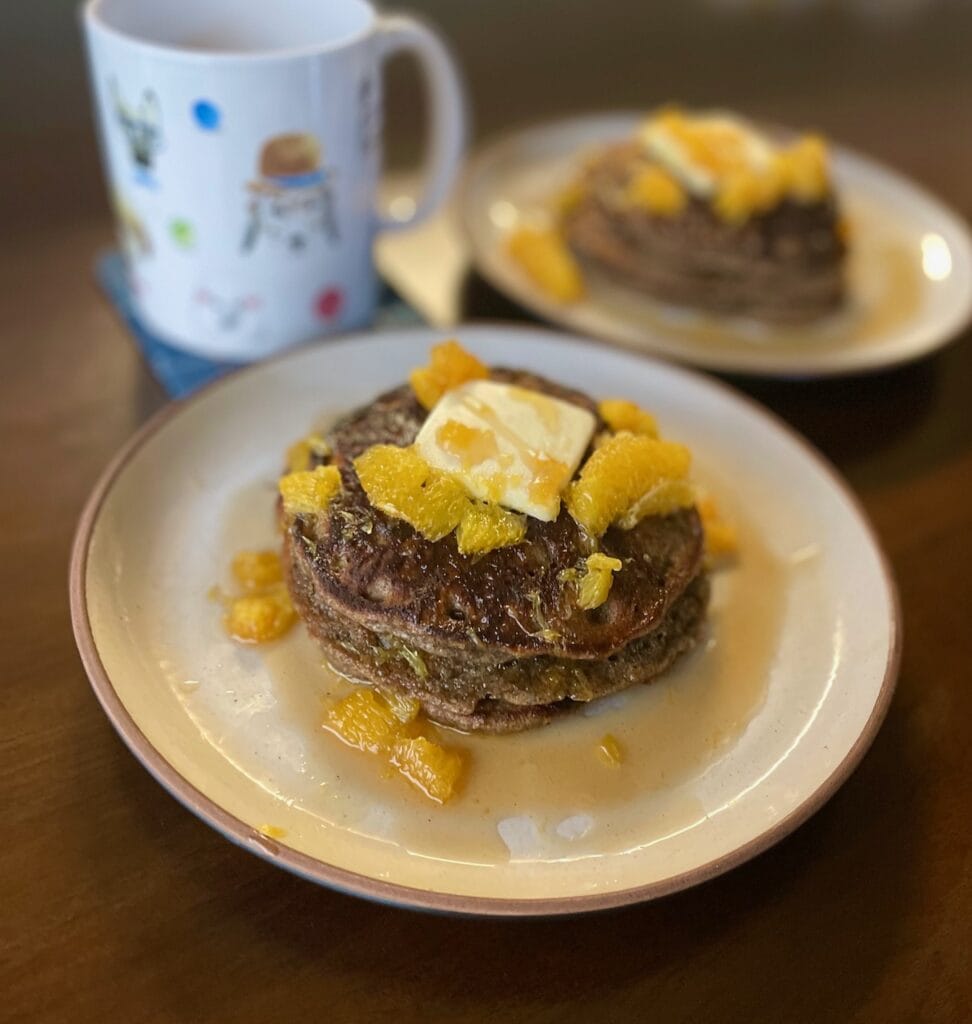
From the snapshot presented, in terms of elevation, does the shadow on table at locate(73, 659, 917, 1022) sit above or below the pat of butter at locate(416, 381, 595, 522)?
below

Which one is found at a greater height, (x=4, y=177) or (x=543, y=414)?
(x=543, y=414)

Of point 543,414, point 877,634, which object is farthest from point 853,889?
point 543,414

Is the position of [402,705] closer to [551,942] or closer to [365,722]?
[365,722]

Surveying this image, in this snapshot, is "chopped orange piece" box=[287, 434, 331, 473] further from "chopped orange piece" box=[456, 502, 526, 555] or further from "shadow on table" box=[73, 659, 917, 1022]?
"shadow on table" box=[73, 659, 917, 1022]

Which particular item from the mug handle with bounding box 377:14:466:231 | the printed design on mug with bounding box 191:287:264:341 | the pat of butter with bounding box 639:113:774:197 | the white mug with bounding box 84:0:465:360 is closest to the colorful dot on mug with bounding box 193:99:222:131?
the white mug with bounding box 84:0:465:360

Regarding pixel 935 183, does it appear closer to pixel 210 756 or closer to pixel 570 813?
pixel 570 813

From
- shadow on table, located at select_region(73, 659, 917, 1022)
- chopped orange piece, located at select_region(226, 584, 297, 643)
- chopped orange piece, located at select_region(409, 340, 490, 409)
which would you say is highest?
chopped orange piece, located at select_region(409, 340, 490, 409)

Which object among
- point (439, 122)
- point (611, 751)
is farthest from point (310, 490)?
point (439, 122)
